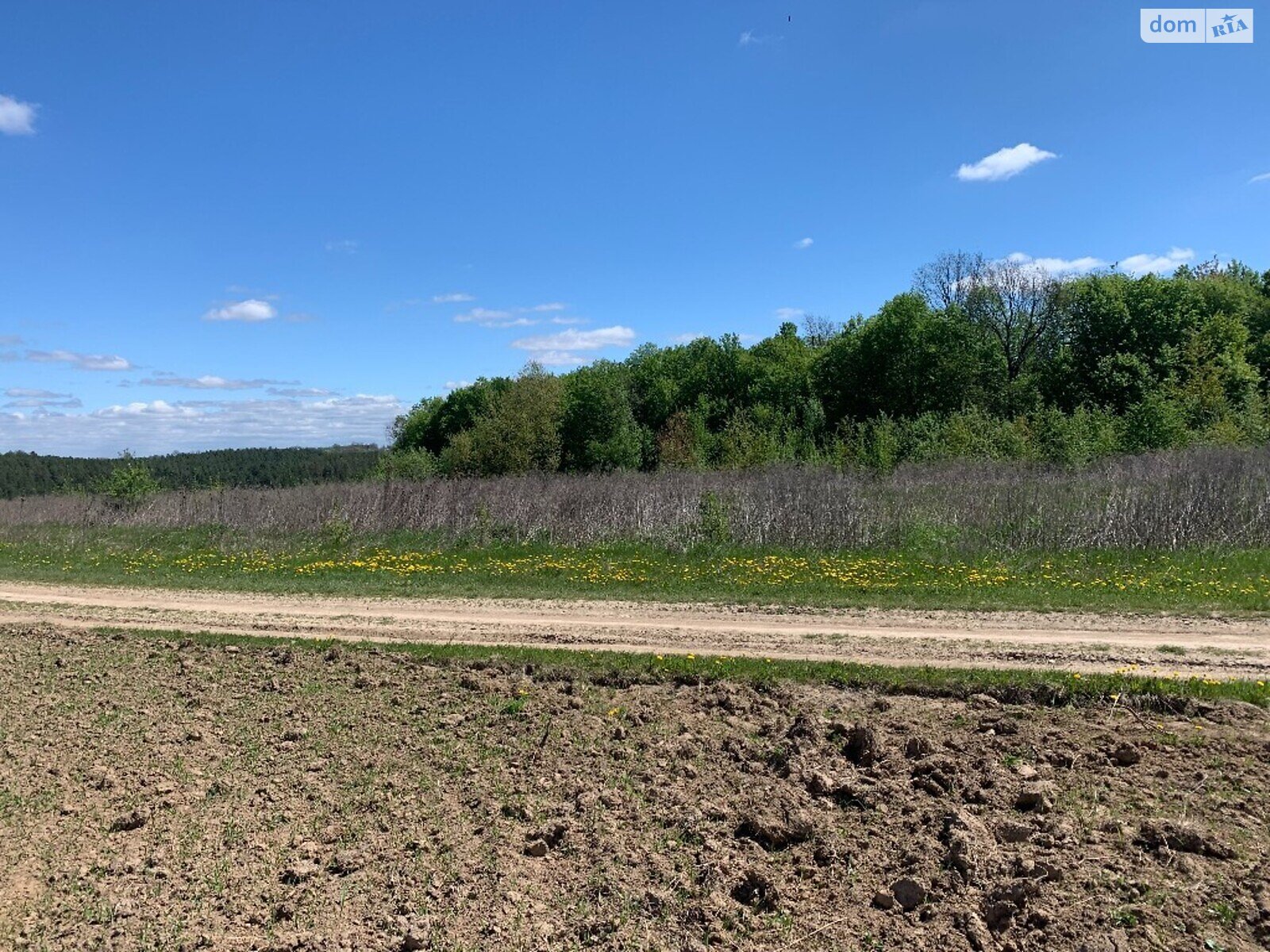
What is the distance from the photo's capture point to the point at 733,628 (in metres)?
10.2

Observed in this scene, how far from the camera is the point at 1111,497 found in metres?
16.1

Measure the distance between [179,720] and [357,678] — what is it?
1.59 metres

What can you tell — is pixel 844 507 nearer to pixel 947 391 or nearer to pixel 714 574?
pixel 714 574

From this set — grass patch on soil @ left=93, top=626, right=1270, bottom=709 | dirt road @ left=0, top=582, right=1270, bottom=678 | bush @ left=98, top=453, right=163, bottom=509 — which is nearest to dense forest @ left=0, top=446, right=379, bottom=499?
bush @ left=98, top=453, right=163, bottom=509

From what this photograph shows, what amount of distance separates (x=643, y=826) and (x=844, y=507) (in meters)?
14.1

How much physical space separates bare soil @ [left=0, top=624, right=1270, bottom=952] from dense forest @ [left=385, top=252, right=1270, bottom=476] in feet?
65.4

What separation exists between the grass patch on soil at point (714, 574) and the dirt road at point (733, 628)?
847 mm

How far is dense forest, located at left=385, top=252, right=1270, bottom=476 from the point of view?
2888 cm

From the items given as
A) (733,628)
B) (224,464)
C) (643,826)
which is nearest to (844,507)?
(733,628)

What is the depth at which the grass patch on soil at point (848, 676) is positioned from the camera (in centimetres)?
648

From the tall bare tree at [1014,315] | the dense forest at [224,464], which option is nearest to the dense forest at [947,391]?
the tall bare tree at [1014,315]

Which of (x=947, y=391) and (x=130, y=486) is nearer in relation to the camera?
(x=130, y=486)

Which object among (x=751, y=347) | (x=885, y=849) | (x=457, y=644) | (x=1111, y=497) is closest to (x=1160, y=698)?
(x=885, y=849)

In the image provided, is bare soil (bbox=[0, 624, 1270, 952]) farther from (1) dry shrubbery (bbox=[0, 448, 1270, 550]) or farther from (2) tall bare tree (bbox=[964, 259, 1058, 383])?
(2) tall bare tree (bbox=[964, 259, 1058, 383])
